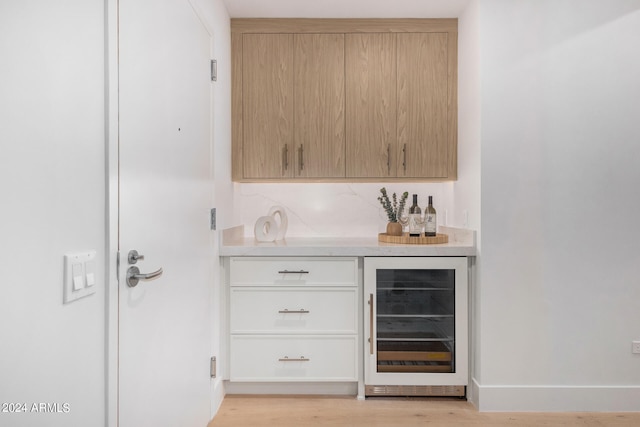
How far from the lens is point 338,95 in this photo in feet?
10.0

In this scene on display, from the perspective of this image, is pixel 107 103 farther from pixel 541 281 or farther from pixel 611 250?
pixel 611 250

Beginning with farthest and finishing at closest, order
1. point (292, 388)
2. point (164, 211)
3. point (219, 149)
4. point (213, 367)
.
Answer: point (292, 388) → point (219, 149) → point (213, 367) → point (164, 211)

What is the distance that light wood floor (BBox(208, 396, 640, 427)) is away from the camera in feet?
7.98

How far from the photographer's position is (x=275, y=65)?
3049mm

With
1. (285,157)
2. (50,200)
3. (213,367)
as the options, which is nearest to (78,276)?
(50,200)

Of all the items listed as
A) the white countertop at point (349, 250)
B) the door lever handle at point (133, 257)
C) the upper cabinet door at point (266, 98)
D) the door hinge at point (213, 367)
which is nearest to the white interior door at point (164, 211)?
the door lever handle at point (133, 257)

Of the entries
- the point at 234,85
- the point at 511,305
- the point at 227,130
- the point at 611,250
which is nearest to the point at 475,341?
the point at 511,305

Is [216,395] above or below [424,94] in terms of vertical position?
below

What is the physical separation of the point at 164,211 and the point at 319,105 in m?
1.63

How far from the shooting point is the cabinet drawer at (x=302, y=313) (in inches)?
106

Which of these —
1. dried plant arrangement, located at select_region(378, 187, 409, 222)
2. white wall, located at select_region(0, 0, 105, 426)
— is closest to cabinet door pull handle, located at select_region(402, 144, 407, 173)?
dried plant arrangement, located at select_region(378, 187, 409, 222)

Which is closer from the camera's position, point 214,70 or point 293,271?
point 214,70

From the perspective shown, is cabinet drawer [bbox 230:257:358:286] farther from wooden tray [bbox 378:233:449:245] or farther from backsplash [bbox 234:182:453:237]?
backsplash [bbox 234:182:453:237]

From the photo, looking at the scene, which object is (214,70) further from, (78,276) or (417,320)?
(417,320)
